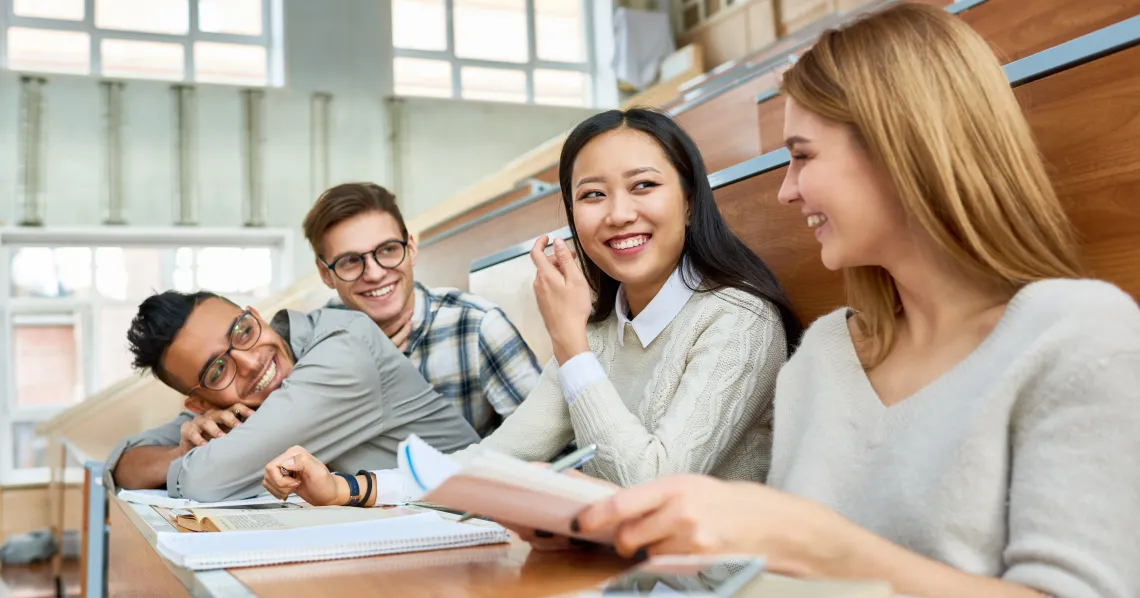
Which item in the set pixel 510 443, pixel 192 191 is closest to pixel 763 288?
pixel 510 443

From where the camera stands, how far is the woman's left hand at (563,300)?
1.21 meters

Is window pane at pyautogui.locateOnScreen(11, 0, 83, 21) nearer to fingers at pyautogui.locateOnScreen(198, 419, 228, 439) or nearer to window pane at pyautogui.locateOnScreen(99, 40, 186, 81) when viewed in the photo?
window pane at pyautogui.locateOnScreen(99, 40, 186, 81)

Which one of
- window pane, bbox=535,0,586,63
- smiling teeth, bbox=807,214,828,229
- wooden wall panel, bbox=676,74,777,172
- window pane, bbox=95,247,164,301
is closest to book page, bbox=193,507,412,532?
smiling teeth, bbox=807,214,828,229

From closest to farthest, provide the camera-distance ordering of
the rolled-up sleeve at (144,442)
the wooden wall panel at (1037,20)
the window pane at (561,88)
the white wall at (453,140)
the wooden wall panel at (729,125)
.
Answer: the wooden wall panel at (1037,20) → the rolled-up sleeve at (144,442) → the wooden wall panel at (729,125) → the white wall at (453,140) → the window pane at (561,88)

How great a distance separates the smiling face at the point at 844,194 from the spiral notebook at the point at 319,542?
0.47m

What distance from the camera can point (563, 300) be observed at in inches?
49.1

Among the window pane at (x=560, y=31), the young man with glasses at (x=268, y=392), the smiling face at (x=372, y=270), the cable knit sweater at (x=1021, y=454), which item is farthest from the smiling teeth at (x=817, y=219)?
the window pane at (x=560, y=31)

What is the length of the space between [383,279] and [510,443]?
0.89m

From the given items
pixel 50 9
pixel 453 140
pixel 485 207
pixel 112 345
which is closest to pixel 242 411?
pixel 485 207

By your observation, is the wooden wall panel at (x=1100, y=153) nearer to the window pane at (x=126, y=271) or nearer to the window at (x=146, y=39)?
the window pane at (x=126, y=271)

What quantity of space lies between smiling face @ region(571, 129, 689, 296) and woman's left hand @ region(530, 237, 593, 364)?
0.05 meters

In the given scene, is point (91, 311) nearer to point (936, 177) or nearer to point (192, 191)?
point (192, 191)

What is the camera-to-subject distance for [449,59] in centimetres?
751

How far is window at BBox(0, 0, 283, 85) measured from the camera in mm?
6402
